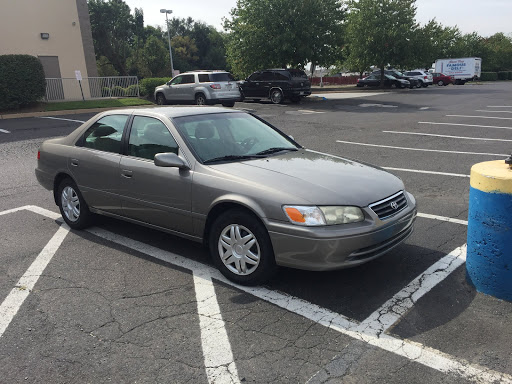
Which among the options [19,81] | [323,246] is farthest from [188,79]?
[323,246]

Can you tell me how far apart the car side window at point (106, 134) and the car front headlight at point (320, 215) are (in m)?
2.31

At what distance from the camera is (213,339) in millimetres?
3162

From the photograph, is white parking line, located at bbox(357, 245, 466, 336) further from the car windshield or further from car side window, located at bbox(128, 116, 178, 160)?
car side window, located at bbox(128, 116, 178, 160)

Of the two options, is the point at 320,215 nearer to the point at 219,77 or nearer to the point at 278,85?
the point at 219,77

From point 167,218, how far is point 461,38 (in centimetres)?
7794

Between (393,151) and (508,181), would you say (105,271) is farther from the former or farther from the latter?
(393,151)

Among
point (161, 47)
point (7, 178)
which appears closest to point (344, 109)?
point (7, 178)

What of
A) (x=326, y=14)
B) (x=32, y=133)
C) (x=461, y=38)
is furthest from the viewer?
(x=461, y=38)

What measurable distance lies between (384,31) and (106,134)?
3674 centimetres

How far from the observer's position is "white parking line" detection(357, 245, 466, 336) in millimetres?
3279

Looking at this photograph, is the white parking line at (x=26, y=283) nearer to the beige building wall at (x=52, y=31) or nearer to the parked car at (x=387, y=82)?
the beige building wall at (x=52, y=31)

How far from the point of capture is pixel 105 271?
14.2 feet

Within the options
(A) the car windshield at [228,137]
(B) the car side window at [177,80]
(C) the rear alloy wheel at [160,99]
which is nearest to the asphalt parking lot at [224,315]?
(A) the car windshield at [228,137]

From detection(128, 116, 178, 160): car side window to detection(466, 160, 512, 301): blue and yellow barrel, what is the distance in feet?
8.91
